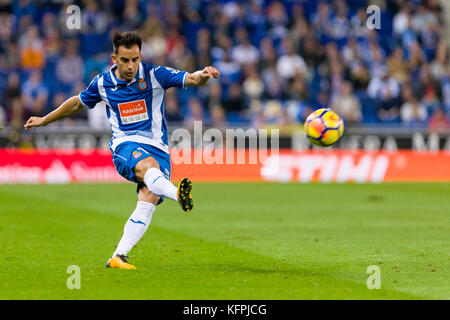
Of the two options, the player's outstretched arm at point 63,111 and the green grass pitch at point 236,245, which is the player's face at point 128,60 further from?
the green grass pitch at point 236,245

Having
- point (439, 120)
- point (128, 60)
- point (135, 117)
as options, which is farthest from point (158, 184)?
point (439, 120)

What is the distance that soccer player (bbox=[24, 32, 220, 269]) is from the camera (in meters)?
7.91

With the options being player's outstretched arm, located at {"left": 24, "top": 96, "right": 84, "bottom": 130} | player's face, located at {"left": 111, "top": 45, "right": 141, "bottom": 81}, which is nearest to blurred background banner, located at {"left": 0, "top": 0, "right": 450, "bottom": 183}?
player's outstretched arm, located at {"left": 24, "top": 96, "right": 84, "bottom": 130}

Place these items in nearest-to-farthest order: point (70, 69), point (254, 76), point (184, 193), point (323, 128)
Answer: point (184, 193) < point (323, 128) < point (70, 69) < point (254, 76)

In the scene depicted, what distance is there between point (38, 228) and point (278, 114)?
11.7 meters

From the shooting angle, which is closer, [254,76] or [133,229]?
[133,229]

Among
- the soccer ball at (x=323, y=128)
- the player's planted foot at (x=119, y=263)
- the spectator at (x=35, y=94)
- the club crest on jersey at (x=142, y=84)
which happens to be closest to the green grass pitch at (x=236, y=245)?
the player's planted foot at (x=119, y=263)

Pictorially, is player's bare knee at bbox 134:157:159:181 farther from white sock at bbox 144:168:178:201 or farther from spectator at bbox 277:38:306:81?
spectator at bbox 277:38:306:81

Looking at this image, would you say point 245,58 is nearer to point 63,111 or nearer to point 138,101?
point 63,111

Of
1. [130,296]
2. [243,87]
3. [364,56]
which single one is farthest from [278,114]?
[130,296]

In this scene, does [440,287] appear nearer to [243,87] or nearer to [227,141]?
[227,141]

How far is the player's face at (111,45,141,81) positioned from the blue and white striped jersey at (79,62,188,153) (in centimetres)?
19

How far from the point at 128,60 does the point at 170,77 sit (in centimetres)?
45

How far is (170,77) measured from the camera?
8.05 metres
